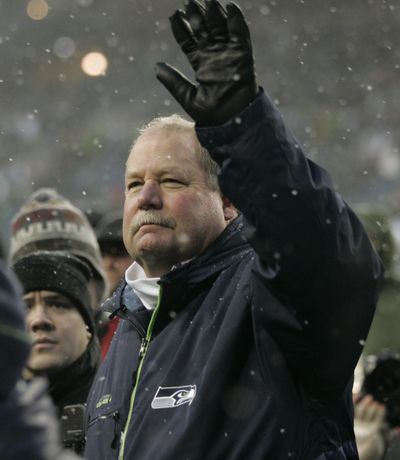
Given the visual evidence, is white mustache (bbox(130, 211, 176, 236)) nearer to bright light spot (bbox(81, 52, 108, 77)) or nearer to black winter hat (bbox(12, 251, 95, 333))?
black winter hat (bbox(12, 251, 95, 333))

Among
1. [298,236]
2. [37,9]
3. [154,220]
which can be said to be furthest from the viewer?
[37,9]

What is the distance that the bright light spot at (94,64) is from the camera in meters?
20.5

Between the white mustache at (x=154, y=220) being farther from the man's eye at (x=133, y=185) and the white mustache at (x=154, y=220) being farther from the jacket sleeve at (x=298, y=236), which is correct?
the jacket sleeve at (x=298, y=236)

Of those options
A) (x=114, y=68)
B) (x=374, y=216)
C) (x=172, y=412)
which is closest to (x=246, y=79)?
(x=172, y=412)

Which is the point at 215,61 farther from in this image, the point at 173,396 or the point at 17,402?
the point at 17,402

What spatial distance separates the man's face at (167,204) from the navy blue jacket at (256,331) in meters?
0.09

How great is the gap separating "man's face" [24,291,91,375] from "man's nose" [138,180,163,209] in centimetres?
100

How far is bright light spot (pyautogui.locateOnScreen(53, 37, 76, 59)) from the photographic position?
70.4 ft

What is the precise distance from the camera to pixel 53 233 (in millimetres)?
4621

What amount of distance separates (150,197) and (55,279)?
44.7 inches

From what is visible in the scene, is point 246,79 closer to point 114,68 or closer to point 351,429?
point 351,429

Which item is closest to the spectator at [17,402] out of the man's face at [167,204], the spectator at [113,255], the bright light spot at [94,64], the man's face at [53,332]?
the man's face at [167,204]

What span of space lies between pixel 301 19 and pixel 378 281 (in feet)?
55.2

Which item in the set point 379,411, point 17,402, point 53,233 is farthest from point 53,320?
point 17,402
